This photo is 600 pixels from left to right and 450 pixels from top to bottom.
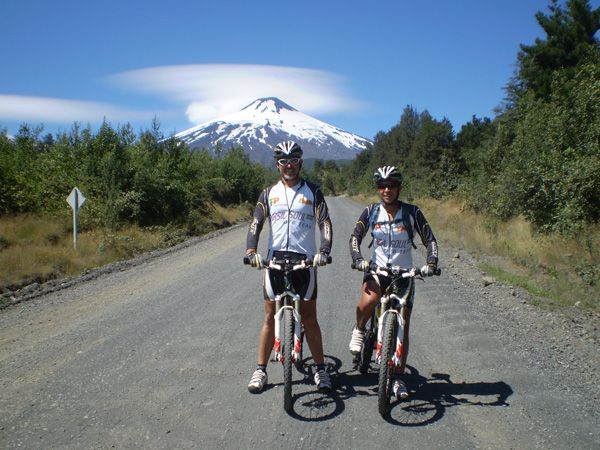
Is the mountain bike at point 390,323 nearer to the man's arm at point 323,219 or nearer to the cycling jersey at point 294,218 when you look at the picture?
the man's arm at point 323,219

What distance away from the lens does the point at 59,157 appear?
1844 centimetres

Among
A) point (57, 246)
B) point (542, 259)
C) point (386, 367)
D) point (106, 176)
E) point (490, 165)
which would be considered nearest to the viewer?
point (386, 367)

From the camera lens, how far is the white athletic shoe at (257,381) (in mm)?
4145

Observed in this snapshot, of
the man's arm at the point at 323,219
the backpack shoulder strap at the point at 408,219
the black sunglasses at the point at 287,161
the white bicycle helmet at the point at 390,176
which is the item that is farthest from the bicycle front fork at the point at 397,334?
the black sunglasses at the point at 287,161

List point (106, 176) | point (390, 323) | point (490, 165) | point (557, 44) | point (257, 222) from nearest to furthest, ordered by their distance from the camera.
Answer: point (390, 323) < point (257, 222) < point (106, 176) < point (490, 165) < point (557, 44)

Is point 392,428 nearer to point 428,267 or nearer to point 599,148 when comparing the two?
point 428,267

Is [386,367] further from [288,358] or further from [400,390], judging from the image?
[288,358]

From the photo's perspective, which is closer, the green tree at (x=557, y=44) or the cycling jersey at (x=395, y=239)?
the cycling jersey at (x=395, y=239)

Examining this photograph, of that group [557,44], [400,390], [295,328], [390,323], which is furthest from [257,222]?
[557,44]

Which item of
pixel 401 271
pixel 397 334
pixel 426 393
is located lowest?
pixel 426 393

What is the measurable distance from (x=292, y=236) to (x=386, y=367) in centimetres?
137

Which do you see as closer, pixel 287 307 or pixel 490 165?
pixel 287 307

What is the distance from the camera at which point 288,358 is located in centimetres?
378

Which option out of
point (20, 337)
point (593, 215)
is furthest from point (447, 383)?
point (593, 215)
